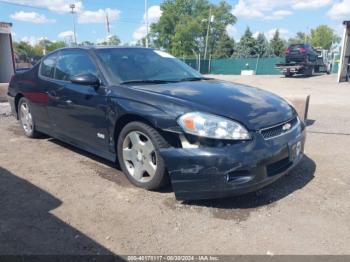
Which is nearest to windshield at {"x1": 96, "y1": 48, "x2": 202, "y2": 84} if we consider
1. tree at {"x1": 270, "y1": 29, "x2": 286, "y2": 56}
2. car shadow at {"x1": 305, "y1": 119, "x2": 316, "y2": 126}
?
car shadow at {"x1": 305, "y1": 119, "x2": 316, "y2": 126}

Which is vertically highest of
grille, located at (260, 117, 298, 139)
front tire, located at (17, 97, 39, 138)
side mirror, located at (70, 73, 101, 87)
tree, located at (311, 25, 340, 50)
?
tree, located at (311, 25, 340, 50)

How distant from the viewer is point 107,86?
4.23 meters

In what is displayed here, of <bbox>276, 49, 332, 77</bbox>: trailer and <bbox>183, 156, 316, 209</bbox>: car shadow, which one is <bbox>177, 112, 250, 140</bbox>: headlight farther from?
<bbox>276, 49, 332, 77</bbox>: trailer

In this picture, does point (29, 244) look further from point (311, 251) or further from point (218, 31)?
point (218, 31)

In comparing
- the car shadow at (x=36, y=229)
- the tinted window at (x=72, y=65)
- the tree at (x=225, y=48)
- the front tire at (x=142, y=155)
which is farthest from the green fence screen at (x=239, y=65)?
the car shadow at (x=36, y=229)

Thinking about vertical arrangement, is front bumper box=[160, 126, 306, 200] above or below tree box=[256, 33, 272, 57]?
A: below

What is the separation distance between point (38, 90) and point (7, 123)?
2842 mm

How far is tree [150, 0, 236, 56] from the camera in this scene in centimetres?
6650

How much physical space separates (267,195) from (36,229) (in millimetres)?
2295

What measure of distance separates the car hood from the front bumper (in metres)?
0.23

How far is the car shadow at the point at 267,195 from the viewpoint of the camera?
3637 mm

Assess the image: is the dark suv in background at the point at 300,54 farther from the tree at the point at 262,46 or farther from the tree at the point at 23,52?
the tree at the point at 262,46

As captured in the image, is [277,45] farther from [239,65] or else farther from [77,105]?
[77,105]

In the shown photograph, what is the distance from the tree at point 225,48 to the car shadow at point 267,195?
61.5 metres
